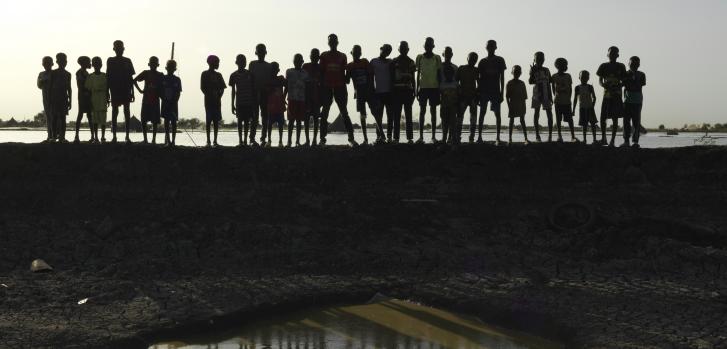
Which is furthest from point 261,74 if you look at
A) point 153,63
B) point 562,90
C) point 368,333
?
point 368,333

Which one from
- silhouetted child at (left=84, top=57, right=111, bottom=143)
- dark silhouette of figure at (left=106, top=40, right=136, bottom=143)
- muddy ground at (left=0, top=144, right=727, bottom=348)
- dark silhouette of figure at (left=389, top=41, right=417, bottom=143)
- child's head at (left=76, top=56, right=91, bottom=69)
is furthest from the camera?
child's head at (left=76, top=56, right=91, bottom=69)

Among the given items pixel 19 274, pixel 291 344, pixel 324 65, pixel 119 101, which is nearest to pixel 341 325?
pixel 291 344

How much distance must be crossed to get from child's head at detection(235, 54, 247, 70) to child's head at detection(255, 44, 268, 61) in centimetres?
20

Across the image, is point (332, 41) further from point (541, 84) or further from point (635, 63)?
point (635, 63)

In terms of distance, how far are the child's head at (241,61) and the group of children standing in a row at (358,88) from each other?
0.01m

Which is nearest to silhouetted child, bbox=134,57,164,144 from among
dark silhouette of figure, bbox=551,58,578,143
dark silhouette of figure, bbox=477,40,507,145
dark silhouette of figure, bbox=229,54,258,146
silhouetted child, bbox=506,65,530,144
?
dark silhouette of figure, bbox=229,54,258,146

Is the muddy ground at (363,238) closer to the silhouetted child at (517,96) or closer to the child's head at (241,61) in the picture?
the silhouetted child at (517,96)

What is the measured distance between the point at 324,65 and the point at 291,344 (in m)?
6.45

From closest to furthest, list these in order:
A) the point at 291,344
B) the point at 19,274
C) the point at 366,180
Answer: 1. the point at 291,344
2. the point at 19,274
3. the point at 366,180

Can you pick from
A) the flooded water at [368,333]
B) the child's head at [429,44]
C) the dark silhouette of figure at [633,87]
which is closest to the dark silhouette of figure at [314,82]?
the child's head at [429,44]

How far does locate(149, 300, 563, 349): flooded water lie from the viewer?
8.11 meters

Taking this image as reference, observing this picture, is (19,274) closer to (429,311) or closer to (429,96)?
(429,311)

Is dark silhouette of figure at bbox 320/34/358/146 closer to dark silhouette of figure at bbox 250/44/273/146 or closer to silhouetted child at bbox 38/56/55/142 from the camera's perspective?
dark silhouette of figure at bbox 250/44/273/146

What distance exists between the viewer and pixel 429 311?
9172 mm
